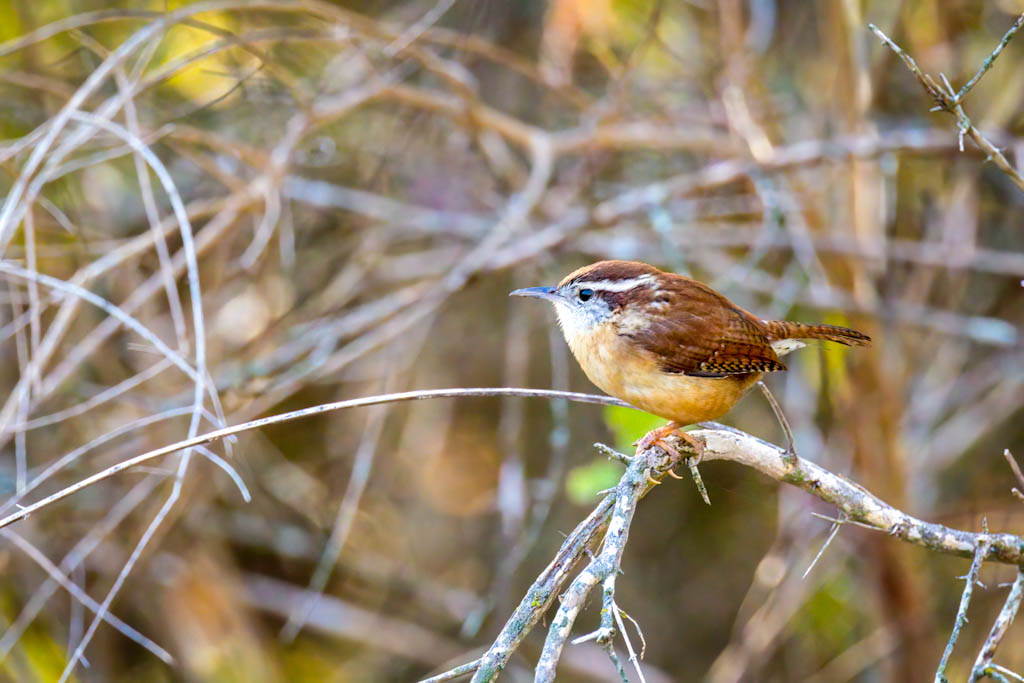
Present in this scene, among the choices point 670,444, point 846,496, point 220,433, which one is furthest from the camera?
point 670,444

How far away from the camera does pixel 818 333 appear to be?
3.40 m

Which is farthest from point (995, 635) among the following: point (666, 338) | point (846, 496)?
point (666, 338)

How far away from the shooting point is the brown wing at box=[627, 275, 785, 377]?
125 inches

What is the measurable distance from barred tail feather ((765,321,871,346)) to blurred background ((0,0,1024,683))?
1.98 ft

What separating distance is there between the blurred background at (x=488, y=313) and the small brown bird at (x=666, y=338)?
0.49 m

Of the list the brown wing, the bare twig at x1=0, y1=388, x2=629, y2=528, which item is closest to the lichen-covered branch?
the bare twig at x1=0, y1=388, x2=629, y2=528

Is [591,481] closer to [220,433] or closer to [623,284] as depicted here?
[623,284]

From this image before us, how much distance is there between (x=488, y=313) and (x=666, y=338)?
9.22ft

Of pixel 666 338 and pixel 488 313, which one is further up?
pixel 666 338

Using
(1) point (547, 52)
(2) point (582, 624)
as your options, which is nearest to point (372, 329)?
(1) point (547, 52)

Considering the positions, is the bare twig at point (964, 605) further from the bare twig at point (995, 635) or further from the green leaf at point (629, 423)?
the green leaf at point (629, 423)

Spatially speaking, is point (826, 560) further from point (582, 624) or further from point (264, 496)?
point (264, 496)

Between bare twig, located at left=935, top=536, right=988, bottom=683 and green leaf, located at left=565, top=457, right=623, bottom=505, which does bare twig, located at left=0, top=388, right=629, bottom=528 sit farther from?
green leaf, located at left=565, top=457, right=623, bottom=505

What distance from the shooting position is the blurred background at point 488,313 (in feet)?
13.6
